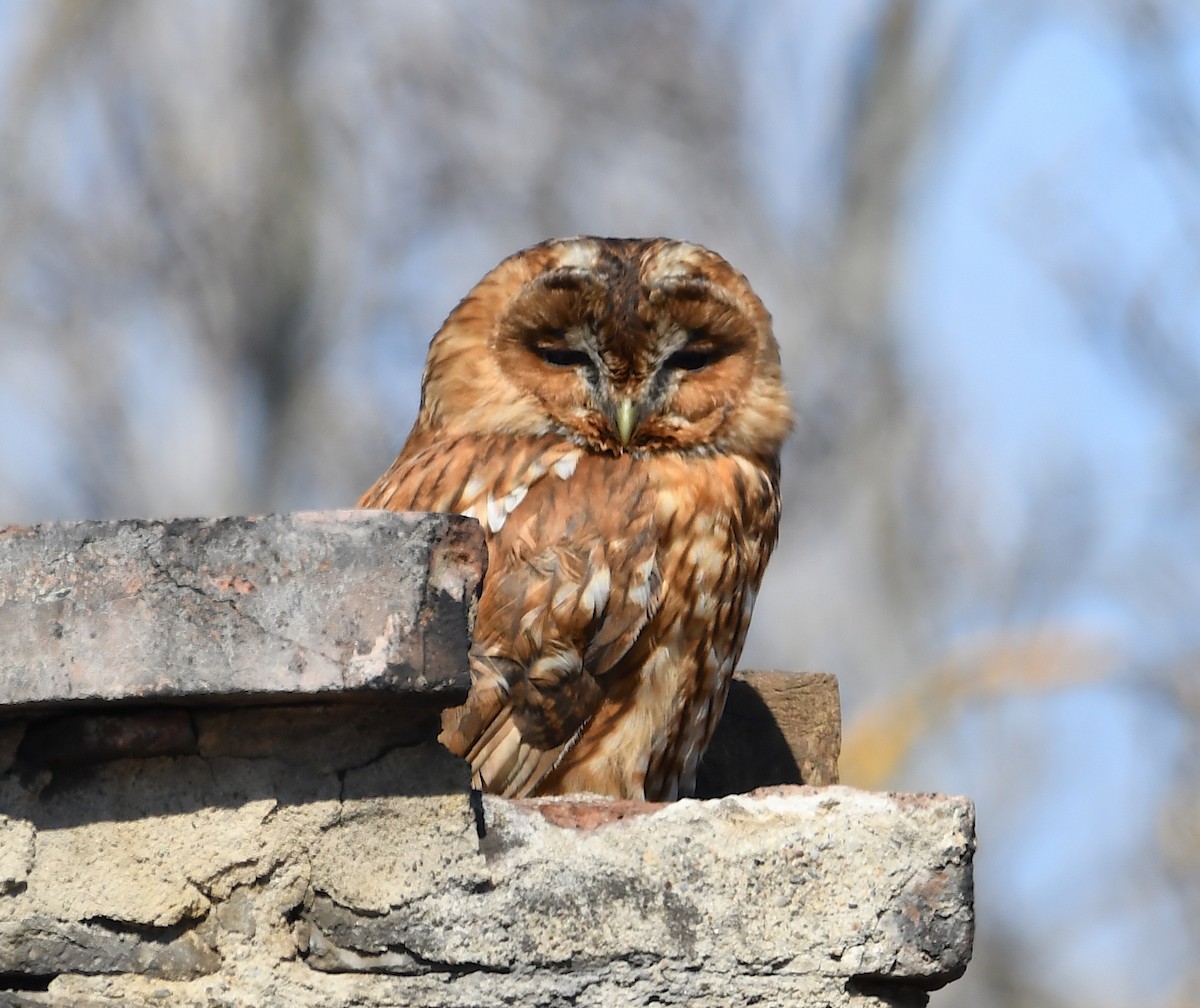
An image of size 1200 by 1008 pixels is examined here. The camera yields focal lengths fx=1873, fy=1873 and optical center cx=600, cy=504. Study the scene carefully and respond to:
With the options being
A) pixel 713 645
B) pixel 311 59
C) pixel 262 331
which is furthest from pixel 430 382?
pixel 311 59

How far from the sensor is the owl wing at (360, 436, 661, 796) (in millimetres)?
3328

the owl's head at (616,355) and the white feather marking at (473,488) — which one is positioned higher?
the owl's head at (616,355)

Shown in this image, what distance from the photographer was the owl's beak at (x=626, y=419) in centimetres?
383

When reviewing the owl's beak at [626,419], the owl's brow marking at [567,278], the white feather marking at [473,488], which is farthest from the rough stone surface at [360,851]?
the owl's brow marking at [567,278]

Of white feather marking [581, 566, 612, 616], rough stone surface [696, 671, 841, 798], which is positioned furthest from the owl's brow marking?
rough stone surface [696, 671, 841, 798]

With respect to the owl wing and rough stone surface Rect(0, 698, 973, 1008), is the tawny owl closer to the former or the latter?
the owl wing

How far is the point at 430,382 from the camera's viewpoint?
421 centimetres

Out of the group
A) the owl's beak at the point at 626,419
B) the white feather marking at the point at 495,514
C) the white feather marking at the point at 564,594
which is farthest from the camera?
the owl's beak at the point at 626,419

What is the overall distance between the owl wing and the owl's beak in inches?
7.0

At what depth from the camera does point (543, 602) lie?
3365 millimetres

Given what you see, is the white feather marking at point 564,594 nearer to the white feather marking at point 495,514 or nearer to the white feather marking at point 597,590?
the white feather marking at point 597,590

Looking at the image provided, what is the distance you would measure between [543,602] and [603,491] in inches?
14.0

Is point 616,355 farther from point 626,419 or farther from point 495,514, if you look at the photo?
point 495,514

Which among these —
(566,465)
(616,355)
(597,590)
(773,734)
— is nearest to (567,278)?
(616,355)
